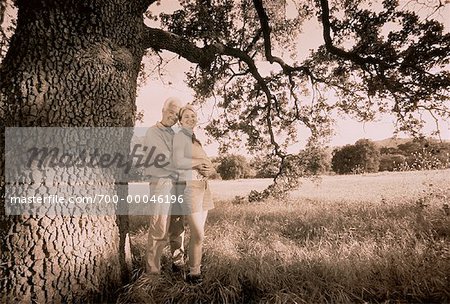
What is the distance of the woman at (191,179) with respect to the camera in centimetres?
354

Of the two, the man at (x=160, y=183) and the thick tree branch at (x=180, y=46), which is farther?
the thick tree branch at (x=180, y=46)

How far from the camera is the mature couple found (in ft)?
11.7

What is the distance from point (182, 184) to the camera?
3666mm

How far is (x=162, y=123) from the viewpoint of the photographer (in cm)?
386

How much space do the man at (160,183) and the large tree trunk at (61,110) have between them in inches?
17.5

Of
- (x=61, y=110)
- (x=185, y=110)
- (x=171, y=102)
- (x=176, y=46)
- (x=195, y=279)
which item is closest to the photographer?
(x=61, y=110)

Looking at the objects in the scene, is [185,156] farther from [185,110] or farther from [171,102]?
[171,102]

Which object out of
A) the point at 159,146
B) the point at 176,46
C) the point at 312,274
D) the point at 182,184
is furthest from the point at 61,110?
the point at 312,274

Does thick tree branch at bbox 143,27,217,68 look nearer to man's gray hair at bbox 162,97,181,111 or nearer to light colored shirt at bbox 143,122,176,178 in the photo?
man's gray hair at bbox 162,97,181,111

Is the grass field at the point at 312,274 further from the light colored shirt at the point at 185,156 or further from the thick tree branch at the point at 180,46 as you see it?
the thick tree branch at the point at 180,46

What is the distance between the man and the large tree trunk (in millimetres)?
443

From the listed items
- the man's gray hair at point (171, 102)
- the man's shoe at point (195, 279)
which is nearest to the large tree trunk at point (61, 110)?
the man's gray hair at point (171, 102)

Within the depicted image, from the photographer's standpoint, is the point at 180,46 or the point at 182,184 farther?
the point at 180,46

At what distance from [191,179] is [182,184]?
17 cm
